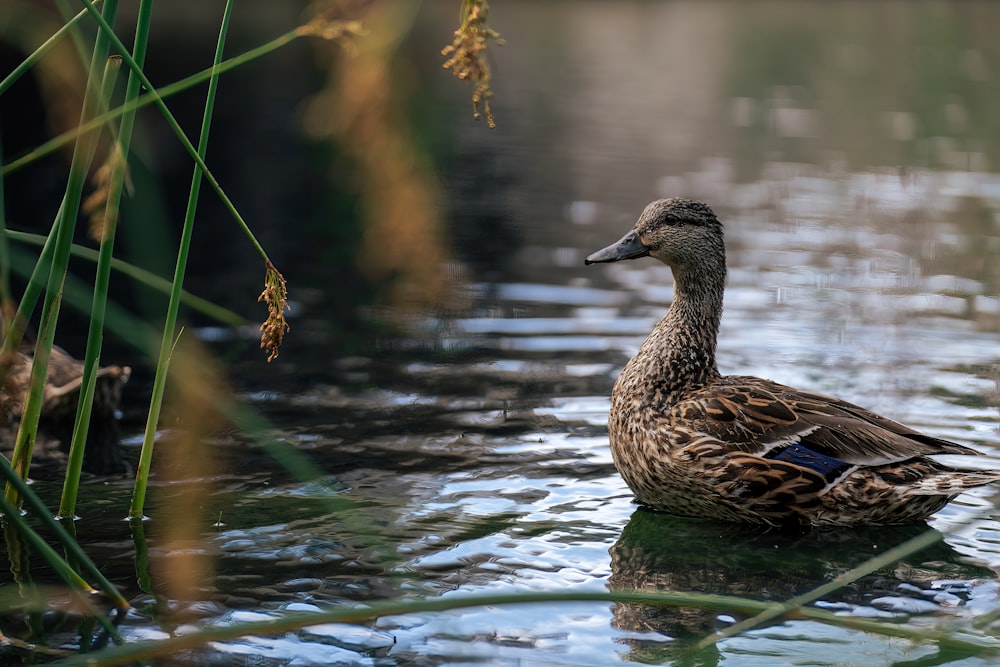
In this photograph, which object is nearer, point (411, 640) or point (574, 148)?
point (411, 640)

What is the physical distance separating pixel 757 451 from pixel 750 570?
0.69 m

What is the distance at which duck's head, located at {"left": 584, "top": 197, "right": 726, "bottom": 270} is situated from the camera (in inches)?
273

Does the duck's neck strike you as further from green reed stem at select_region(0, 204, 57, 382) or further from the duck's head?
green reed stem at select_region(0, 204, 57, 382)

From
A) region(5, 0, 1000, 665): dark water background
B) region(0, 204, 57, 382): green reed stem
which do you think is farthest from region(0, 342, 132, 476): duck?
region(0, 204, 57, 382): green reed stem

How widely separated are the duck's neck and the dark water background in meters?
0.69

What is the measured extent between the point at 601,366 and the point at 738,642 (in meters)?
4.52

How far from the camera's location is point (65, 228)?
477cm

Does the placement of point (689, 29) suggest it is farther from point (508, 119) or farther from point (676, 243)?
point (676, 243)

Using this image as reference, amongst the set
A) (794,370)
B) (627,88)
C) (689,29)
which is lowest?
(794,370)

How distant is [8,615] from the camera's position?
4.88 metres

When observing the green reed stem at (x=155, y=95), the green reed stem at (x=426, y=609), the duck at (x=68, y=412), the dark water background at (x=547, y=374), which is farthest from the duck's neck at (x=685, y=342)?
the green reed stem at (x=426, y=609)

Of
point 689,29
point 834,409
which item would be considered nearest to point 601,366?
point 834,409

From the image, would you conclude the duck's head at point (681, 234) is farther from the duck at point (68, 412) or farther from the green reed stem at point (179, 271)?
the duck at point (68, 412)

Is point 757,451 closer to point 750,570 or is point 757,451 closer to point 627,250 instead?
point 750,570
